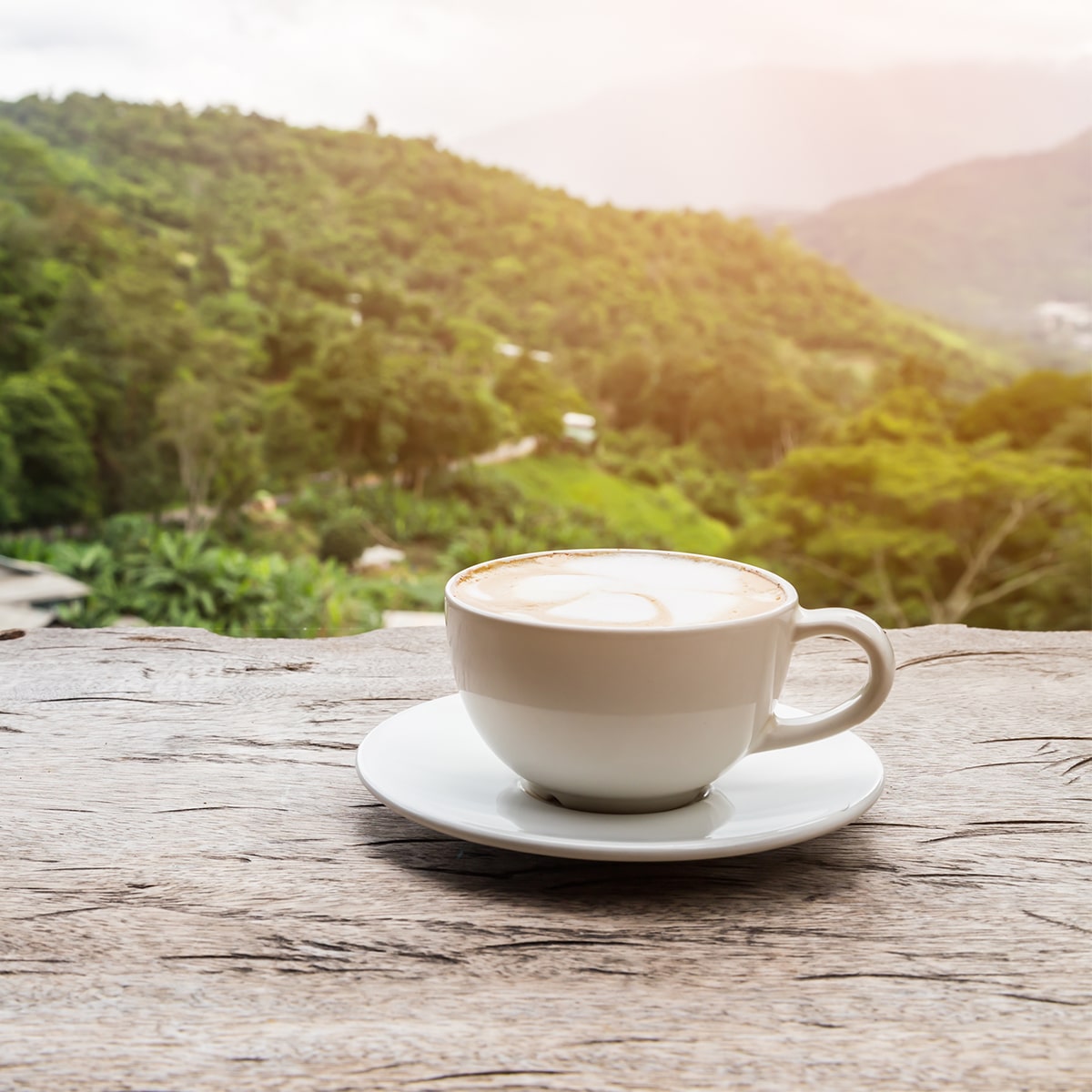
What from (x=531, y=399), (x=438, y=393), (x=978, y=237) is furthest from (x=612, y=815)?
(x=978, y=237)

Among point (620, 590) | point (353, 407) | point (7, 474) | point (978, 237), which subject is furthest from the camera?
point (978, 237)

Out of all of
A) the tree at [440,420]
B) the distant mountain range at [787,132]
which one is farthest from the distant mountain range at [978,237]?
the tree at [440,420]

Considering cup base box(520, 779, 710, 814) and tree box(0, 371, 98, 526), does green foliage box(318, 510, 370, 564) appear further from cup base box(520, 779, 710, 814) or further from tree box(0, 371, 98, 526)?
cup base box(520, 779, 710, 814)

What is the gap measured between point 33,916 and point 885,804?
342 mm

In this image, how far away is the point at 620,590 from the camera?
1.46 feet

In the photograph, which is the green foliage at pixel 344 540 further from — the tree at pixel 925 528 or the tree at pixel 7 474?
the tree at pixel 925 528

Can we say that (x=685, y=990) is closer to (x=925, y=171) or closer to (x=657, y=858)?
(x=657, y=858)

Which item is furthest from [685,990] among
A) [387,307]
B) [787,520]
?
[387,307]

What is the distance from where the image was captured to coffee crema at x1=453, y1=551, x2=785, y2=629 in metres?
0.41

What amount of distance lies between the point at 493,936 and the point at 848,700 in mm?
180

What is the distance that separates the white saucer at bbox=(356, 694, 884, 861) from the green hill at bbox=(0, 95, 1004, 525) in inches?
248

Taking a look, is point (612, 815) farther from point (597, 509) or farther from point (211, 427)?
point (597, 509)

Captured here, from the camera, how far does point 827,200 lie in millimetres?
7512

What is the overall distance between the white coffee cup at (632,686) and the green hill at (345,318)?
634 centimetres
